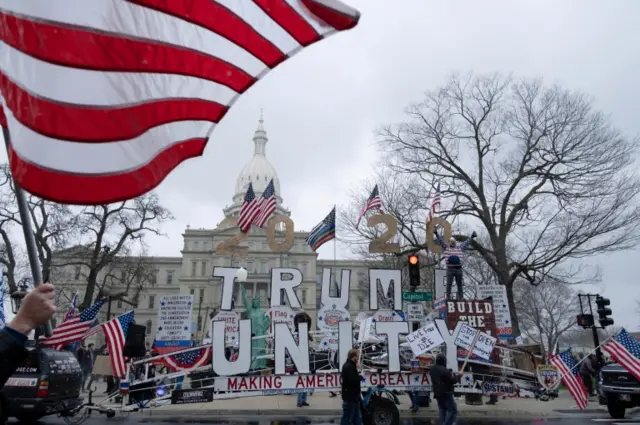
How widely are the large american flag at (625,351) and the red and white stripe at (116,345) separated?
10.8 metres

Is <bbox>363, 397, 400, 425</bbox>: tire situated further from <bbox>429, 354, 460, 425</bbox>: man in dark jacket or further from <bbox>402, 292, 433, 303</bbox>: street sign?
<bbox>402, 292, 433, 303</bbox>: street sign

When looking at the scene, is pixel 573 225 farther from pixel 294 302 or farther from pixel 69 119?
pixel 69 119

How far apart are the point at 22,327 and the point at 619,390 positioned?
16.8 m

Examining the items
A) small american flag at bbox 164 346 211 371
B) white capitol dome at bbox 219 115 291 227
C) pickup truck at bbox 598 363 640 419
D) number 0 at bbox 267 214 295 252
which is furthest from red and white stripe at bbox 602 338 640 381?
white capitol dome at bbox 219 115 291 227

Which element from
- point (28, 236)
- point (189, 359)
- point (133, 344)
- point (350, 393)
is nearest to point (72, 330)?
point (133, 344)

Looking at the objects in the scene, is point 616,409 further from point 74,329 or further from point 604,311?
point 74,329

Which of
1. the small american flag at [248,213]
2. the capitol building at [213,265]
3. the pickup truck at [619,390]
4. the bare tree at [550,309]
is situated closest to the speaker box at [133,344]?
the small american flag at [248,213]

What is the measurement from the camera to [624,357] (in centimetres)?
1110

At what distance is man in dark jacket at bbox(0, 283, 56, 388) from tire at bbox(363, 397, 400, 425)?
9514mm

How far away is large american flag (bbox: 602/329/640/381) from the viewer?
11.0 metres

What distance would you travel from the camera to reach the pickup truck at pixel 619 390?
573 inches

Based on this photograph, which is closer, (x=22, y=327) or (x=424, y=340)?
(x=22, y=327)

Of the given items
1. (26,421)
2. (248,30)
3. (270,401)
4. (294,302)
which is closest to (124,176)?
(248,30)

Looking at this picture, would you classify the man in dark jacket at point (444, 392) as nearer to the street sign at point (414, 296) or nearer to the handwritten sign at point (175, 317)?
the street sign at point (414, 296)
